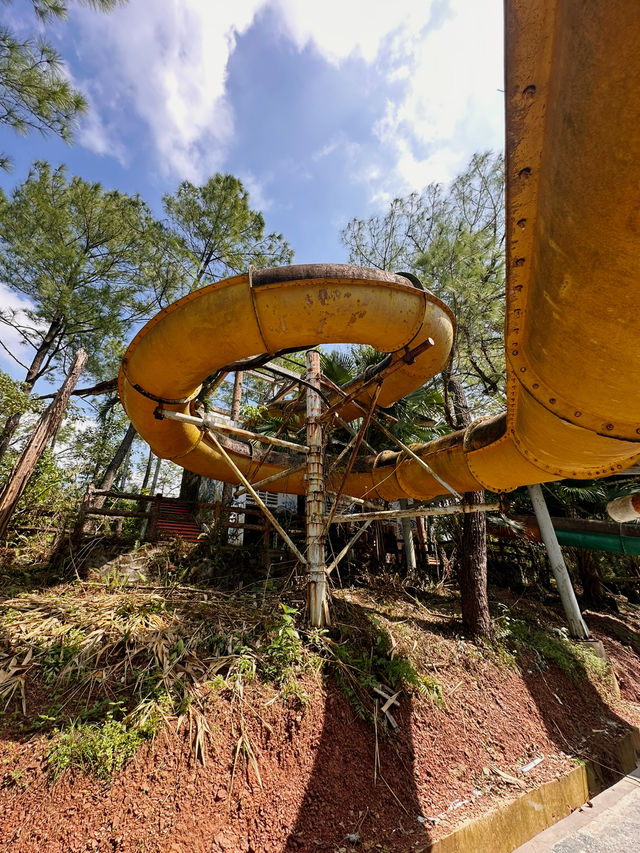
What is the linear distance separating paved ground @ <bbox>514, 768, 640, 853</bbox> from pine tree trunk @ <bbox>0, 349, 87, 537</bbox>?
6.10 meters

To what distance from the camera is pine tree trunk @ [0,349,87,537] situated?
4.44 metres

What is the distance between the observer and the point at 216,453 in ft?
14.8

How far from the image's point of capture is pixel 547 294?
1.03 m

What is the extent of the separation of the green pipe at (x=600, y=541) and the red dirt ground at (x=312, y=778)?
10.0 ft

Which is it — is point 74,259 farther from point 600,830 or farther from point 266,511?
point 600,830

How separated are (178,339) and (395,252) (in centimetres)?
633

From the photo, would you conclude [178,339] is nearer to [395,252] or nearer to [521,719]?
[521,719]

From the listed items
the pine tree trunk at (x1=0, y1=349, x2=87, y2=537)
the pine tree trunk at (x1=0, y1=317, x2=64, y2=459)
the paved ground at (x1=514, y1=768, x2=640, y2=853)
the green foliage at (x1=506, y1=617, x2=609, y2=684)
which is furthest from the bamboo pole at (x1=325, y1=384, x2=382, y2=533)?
the pine tree trunk at (x1=0, y1=317, x2=64, y2=459)

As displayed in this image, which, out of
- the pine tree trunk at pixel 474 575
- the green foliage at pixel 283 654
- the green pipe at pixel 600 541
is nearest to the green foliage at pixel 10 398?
the green foliage at pixel 283 654

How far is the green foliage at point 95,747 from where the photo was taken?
7.03ft

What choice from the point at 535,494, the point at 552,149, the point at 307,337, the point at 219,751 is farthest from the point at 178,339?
the point at 535,494

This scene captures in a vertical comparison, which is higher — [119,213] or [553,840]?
[119,213]

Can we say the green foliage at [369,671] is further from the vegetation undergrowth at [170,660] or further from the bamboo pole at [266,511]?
the bamboo pole at [266,511]

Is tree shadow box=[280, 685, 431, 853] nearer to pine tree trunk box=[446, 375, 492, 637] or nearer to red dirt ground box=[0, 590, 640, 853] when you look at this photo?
red dirt ground box=[0, 590, 640, 853]
